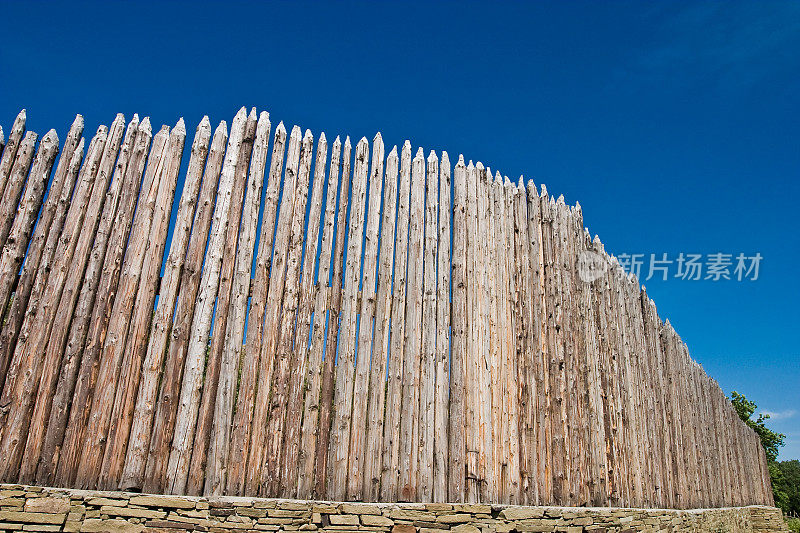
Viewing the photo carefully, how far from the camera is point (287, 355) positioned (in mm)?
4016

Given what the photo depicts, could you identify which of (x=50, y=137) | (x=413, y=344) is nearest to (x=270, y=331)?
(x=413, y=344)

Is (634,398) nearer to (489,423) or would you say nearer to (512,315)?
(512,315)

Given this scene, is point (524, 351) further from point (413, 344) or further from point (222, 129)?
point (222, 129)

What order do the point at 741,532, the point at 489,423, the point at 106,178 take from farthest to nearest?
the point at 741,532 < the point at 489,423 < the point at 106,178

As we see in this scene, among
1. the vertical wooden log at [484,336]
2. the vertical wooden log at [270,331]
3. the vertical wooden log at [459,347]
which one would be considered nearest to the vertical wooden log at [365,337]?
the vertical wooden log at [270,331]

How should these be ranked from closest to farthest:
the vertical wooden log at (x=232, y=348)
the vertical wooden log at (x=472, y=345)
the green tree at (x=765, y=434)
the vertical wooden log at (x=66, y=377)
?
the vertical wooden log at (x=66, y=377) < the vertical wooden log at (x=232, y=348) < the vertical wooden log at (x=472, y=345) < the green tree at (x=765, y=434)

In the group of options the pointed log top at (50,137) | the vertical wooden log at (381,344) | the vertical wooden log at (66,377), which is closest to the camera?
the vertical wooden log at (66,377)

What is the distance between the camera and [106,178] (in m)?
4.20

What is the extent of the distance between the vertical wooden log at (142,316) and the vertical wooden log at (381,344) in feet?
5.37

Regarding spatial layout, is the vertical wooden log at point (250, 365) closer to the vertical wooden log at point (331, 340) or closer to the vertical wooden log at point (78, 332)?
the vertical wooden log at point (331, 340)

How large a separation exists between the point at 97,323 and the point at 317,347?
1528mm

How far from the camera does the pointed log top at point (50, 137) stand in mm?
4328

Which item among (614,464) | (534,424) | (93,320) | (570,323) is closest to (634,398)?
(614,464)

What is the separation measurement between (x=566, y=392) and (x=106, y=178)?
4749 mm
